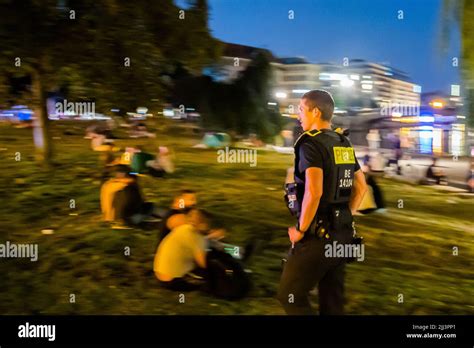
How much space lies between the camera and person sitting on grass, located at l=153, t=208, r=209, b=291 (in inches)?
153

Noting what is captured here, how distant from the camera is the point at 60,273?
13.0 ft

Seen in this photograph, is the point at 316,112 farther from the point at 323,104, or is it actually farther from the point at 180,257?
the point at 180,257

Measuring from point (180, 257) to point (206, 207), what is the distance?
0.41 metres

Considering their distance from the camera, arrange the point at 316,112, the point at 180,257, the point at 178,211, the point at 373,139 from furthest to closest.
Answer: the point at 373,139
the point at 178,211
the point at 180,257
the point at 316,112

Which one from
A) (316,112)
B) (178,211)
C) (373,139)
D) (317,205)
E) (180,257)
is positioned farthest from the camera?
(373,139)

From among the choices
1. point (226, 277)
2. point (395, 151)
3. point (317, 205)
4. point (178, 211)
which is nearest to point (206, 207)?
point (178, 211)

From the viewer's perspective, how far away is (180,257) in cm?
389

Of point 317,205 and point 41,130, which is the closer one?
point 317,205

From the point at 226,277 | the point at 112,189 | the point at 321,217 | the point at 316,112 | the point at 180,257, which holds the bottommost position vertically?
the point at 226,277

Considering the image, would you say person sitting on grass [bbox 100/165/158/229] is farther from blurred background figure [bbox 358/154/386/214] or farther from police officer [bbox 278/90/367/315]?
blurred background figure [bbox 358/154/386/214]
